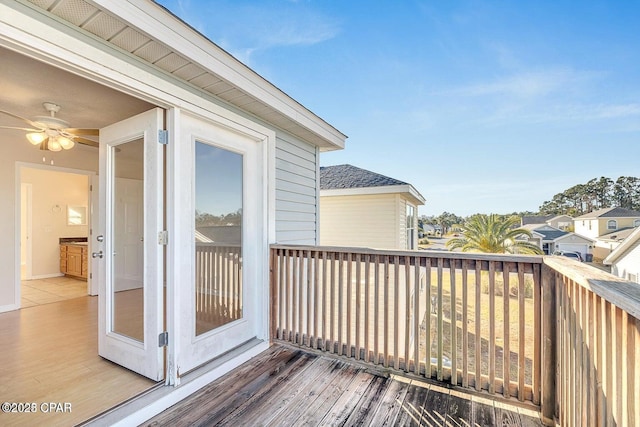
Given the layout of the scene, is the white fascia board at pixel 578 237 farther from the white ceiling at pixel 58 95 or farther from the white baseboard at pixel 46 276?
the white baseboard at pixel 46 276

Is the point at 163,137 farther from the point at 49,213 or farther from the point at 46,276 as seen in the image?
the point at 46,276

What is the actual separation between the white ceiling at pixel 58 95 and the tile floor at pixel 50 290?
3513mm

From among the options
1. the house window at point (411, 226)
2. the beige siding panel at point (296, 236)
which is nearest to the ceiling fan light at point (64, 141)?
the beige siding panel at point (296, 236)

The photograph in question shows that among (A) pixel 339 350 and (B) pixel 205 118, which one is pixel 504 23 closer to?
(B) pixel 205 118

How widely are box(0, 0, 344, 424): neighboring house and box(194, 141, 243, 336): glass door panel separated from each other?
1 centimetres

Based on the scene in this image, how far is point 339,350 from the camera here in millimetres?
2678

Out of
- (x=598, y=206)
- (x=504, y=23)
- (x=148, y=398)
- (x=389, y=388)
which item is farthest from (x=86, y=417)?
(x=598, y=206)

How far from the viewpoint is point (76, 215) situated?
7086 millimetres

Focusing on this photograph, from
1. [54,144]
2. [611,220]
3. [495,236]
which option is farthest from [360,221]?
[611,220]

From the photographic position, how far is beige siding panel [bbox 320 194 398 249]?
7.90 meters

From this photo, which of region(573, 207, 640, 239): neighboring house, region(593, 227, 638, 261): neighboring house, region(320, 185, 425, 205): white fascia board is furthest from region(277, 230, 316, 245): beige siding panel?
region(573, 207, 640, 239): neighboring house

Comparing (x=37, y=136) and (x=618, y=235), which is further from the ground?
(x=37, y=136)

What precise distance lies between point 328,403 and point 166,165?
2.14 m

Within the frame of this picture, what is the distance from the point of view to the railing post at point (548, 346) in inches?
73.2
